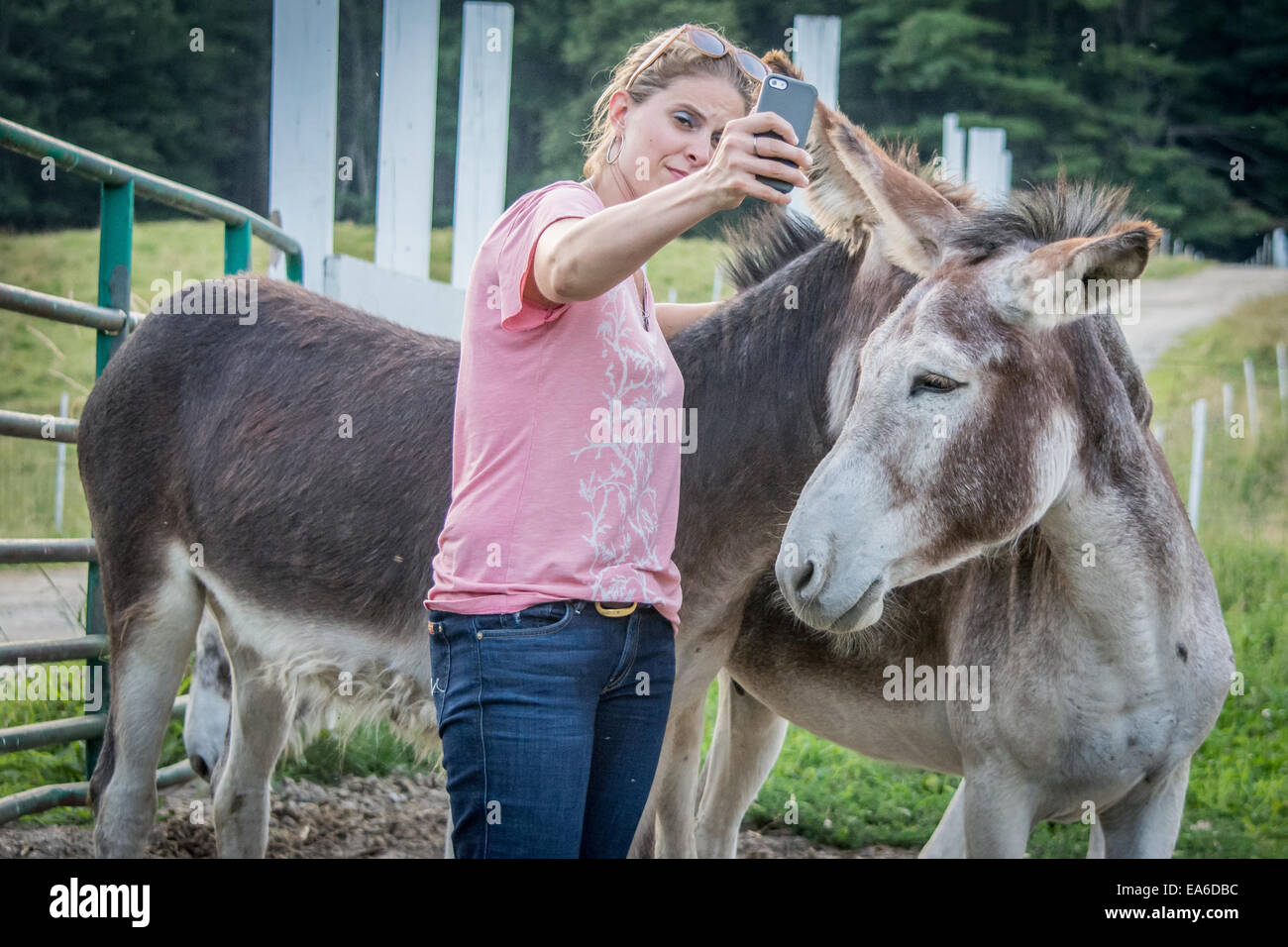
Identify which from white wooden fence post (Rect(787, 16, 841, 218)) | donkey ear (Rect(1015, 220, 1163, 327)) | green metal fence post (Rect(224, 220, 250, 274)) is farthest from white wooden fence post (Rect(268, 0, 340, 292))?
donkey ear (Rect(1015, 220, 1163, 327))

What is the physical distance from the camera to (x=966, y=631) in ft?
8.94

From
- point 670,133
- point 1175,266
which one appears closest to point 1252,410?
point 1175,266

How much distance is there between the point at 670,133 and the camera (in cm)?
202

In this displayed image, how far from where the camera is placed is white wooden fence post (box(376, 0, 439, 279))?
207 inches

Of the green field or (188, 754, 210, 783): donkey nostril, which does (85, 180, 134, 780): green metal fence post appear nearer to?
(188, 754, 210, 783): donkey nostril

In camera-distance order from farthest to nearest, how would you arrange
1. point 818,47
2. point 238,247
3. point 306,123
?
point 818,47 < point 306,123 < point 238,247

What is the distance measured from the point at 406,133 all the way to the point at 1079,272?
400cm

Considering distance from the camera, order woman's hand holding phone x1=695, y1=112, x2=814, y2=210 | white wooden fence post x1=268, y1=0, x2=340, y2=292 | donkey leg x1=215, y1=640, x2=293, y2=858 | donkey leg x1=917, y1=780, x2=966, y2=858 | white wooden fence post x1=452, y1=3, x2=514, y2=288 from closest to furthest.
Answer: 1. woman's hand holding phone x1=695, y1=112, x2=814, y2=210
2. donkey leg x1=917, y1=780, x2=966, y2=858
3. donkey leg x1=215, y1=640, x2=293, y2=858
4. white wooden fence post x1=268, y1=0, x2=340, y2=292
5. white wooden fence post x1=452, y1=3, x2=514, y2=288

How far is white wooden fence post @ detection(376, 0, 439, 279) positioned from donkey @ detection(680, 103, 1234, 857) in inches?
130

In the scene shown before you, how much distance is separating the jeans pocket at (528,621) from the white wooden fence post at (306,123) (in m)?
3.48

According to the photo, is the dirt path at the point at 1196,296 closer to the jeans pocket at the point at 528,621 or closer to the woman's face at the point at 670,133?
the woman's face at the point at 670,133

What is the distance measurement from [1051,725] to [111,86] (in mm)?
14578

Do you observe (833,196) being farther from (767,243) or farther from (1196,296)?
(1196,296)
